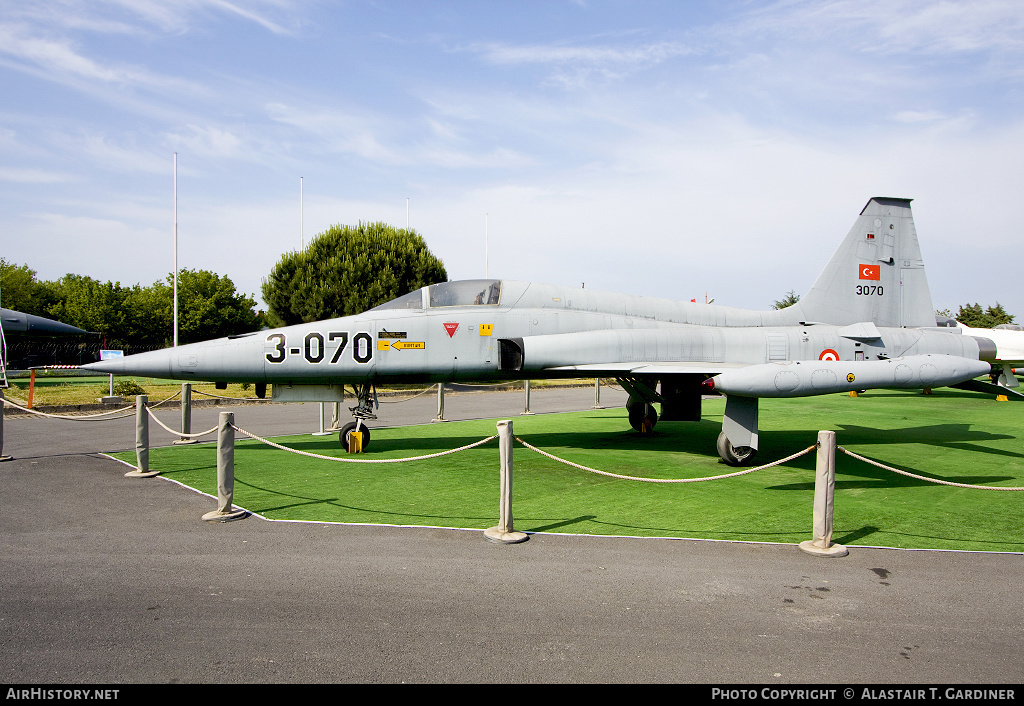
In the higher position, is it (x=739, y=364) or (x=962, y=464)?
(x=739, y=364)

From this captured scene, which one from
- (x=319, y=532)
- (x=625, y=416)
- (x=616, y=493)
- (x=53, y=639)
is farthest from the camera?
(x=625, y=416)

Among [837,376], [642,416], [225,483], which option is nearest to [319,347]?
[225,483]

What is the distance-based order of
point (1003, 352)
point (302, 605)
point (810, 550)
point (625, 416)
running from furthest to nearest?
point (1003, 352), point (625, 416), point (810, 550), point (302, 605)

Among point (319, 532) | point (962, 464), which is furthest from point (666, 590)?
point (962, 464)

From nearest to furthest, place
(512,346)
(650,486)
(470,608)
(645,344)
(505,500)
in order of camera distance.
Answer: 1. (470,608)
2. (505,500)
3. (650,486)
4. (512,346)
5. (645,344)

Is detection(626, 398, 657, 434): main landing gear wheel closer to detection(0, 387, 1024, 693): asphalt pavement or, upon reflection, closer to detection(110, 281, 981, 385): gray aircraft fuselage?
detection(110, 281, 981, 385): gray aircraft fuselage

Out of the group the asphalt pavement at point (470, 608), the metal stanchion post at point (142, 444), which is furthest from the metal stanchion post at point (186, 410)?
the asphalt pavement at point (470, 608)

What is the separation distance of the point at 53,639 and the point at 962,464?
37.1ft

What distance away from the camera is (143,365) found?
358 inches

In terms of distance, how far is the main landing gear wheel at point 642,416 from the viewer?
12648 millimetres

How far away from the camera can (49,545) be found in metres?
5.70

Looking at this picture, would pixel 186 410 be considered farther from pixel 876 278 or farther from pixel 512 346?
pixel 876 278

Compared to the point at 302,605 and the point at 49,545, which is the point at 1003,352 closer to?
the point at 302,605

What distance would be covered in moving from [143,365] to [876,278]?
39.9ft
